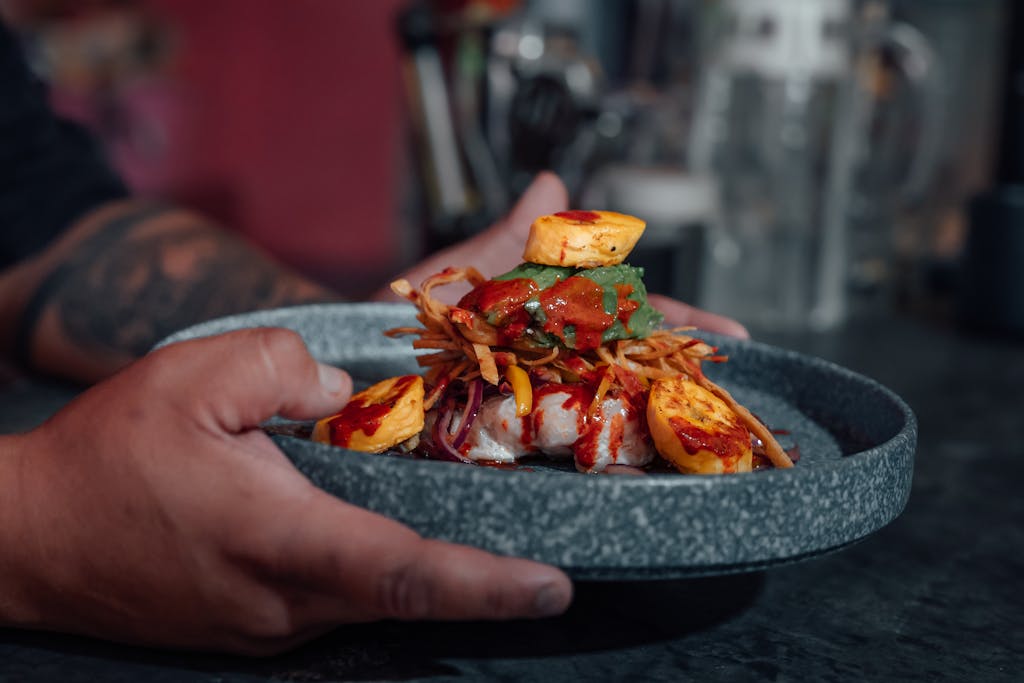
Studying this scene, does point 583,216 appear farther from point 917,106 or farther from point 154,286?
point 917,106

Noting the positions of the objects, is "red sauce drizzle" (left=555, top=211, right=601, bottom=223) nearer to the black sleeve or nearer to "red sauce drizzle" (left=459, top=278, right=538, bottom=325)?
"red sauce drizzle" (left=459, top=278, right=538, bottom=325)

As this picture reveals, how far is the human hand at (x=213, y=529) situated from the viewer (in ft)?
1.61

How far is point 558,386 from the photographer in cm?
68

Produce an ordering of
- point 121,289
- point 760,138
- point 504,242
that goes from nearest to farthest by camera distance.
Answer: point 504,242
point 121,289
point 760,138

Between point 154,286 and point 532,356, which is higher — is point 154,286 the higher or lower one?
the lower one

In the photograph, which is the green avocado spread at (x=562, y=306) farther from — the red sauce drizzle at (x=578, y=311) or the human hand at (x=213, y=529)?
the human hand at (x=213, y=529)

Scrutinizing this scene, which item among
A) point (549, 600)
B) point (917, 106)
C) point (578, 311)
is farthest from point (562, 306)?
point (917, 106)

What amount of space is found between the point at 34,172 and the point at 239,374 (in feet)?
3.34

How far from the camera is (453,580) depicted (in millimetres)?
478

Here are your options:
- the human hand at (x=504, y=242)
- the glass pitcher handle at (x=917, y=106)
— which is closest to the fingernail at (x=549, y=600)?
the human hand at (x=504, y=242)

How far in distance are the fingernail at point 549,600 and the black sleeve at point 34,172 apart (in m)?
1.08

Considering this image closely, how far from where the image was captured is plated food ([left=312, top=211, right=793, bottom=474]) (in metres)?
0.63

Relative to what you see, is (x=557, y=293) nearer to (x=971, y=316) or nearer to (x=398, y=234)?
(x=971, y=316)

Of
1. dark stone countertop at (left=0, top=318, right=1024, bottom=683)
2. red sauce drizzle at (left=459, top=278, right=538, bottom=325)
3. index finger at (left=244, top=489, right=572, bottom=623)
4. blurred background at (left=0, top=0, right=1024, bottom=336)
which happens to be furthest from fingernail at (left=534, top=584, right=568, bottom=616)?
blurred background at (left=0, top=0, right=1024, bottom=336)
